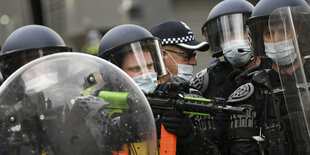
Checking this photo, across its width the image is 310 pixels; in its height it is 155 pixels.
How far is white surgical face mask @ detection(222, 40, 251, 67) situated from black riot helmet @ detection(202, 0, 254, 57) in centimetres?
6

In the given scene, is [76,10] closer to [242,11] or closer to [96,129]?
[242,11]

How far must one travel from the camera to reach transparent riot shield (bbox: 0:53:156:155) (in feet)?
7.47

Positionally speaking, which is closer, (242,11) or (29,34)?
(29,34)

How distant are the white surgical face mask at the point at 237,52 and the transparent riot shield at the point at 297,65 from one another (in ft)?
5.83

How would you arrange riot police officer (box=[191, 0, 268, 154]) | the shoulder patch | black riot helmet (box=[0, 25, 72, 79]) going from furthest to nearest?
riot police officer (box=[191, 0, 268, 154]) → the shoulder patch → black riot helmet (box=[0, 25, 72, 79])

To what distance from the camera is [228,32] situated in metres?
4.79

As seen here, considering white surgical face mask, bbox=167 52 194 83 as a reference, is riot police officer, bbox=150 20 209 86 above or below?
above

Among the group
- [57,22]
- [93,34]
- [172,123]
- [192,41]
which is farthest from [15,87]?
[57,22]

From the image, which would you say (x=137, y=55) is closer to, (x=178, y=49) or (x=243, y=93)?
(x=243, y=93)

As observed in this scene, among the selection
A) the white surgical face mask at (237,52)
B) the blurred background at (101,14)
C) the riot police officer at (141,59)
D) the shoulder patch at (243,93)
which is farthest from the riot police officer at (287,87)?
the blurred background at (101,14)

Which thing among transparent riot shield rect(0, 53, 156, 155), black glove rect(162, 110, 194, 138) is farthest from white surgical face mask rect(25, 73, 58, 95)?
black glove rect(162, 110, 194, 138)

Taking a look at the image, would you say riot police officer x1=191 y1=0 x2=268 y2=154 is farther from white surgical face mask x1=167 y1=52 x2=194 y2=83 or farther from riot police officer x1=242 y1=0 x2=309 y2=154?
riot police officer x1=242 y1=0 x2=309 y2=154

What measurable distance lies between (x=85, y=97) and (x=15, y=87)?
0.91 ft

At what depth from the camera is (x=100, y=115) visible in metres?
2.34
